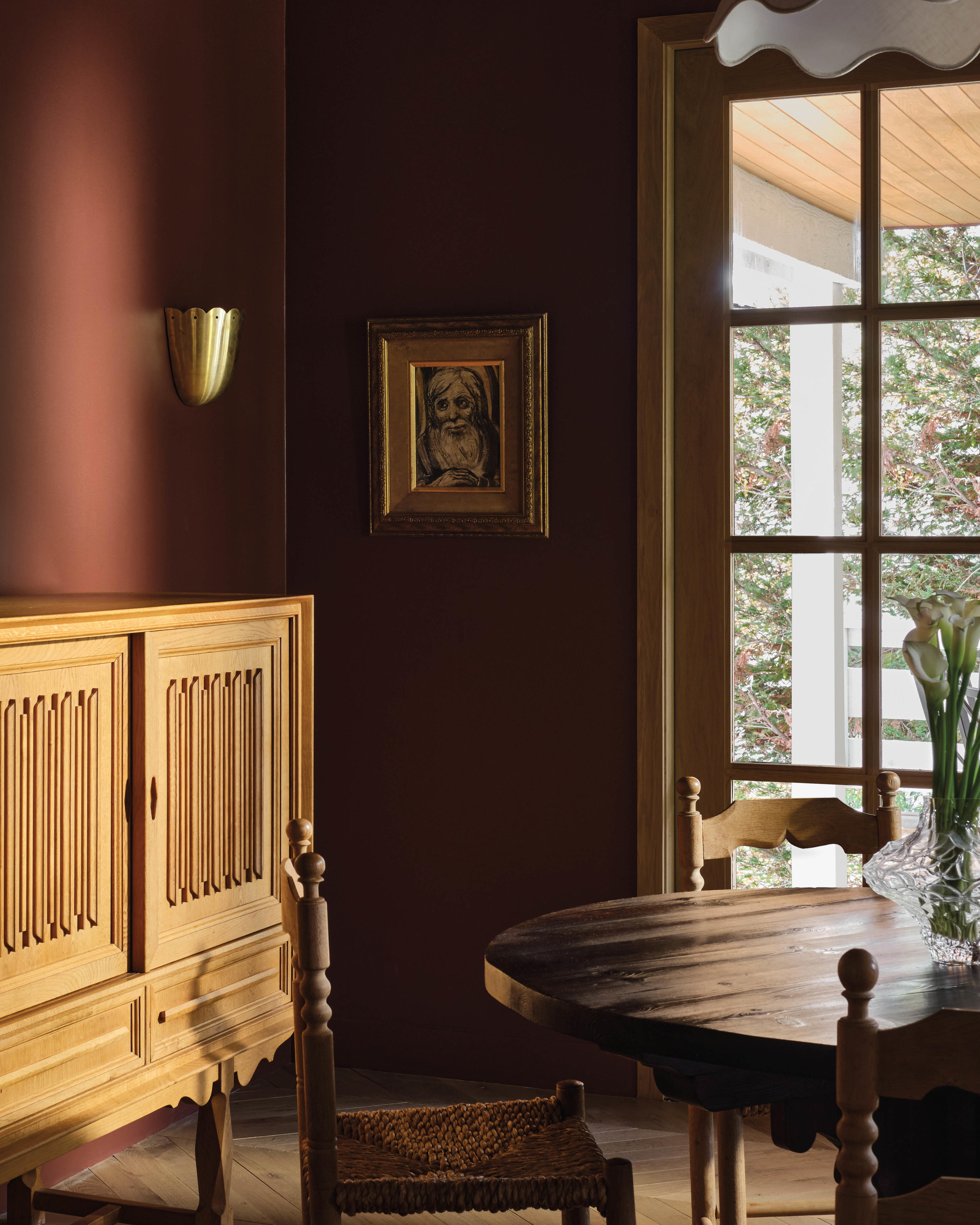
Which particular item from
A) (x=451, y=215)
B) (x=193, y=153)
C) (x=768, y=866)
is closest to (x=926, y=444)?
(x=768, y=866)

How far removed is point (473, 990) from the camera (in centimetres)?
384

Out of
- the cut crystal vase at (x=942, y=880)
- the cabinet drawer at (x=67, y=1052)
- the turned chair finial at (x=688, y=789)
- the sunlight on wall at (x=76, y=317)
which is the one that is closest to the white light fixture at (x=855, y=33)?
the cut crystal vase at (x=942, y=880)

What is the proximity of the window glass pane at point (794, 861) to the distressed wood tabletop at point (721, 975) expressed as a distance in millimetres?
1100

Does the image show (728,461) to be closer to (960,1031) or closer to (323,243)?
(323,243)

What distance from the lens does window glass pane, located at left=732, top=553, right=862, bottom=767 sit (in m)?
3.57

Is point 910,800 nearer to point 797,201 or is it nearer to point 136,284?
point 797,201

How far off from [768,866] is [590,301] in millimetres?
1549

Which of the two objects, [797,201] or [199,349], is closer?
[199,349]

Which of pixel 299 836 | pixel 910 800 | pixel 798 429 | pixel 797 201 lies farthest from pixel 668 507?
pixel 299 836

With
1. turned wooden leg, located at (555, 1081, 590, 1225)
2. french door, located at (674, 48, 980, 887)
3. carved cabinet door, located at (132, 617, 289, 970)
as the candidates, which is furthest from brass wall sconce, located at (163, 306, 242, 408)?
turned wooden leg, located at (555, 1081, 590, 1225)

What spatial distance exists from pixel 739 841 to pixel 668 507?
3.78 ft

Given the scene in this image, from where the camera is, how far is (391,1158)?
2.14 metres

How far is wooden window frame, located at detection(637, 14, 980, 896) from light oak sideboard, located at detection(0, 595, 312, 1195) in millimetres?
1040

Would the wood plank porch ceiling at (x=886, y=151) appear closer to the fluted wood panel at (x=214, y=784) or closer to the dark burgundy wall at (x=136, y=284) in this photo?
the dark burgundy wall at (x=136, y=284)
